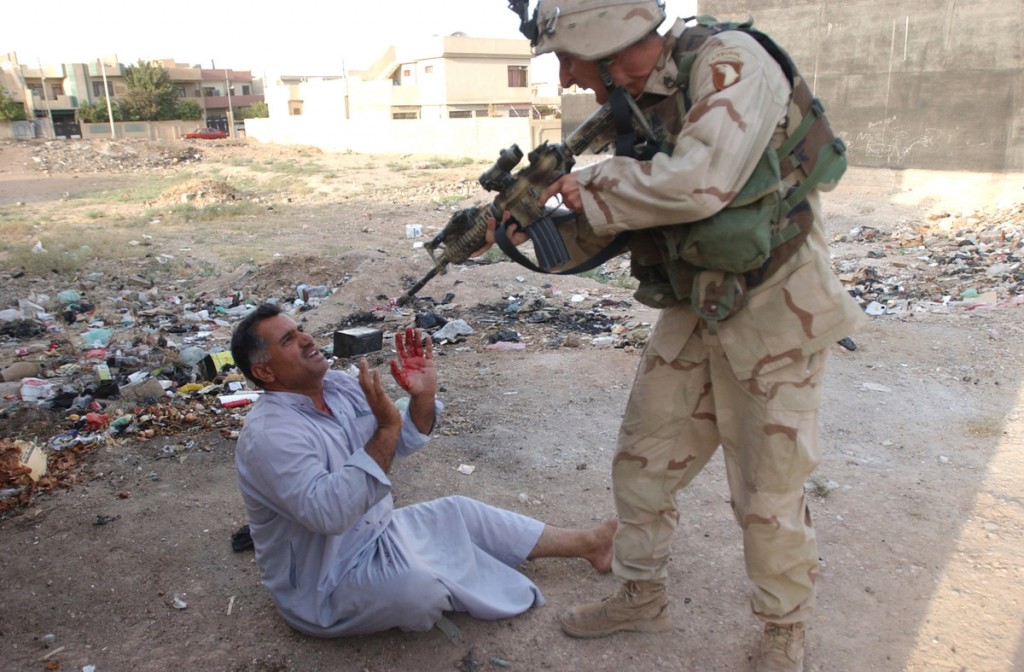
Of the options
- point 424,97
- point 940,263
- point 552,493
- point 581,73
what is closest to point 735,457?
point 581,73

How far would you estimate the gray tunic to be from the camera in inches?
83.8

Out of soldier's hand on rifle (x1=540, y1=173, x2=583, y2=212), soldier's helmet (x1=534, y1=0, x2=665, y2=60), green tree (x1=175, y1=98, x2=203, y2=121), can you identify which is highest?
green tree (x1=175, y1=98, x2=203, y2=121)

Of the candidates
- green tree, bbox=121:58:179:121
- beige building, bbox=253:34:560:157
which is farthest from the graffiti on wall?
green tree, bbox=121:58:179:121

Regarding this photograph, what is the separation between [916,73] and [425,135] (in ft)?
59.4

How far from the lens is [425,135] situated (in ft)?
92.4

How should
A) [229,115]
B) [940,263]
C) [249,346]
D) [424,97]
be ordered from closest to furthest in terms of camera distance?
[249,346], [940,263], [424,97], [229,115]

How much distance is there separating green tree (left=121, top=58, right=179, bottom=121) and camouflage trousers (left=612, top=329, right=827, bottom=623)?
54041 millimetres

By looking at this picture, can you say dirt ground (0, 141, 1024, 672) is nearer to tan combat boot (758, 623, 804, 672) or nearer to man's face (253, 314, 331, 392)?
tan combat boot (758, 623, 804, 672)

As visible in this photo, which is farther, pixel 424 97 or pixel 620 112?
pixel 424 97

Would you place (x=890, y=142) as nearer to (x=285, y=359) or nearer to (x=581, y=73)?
(x=581, y=73)

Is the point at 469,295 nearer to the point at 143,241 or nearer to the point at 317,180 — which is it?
the point at 143,241

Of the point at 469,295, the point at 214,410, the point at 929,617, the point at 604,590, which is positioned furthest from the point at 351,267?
the point at 929,617

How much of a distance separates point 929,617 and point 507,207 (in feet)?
6.21

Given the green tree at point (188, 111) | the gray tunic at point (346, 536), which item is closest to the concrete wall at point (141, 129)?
the green tree at point (188, 111)
